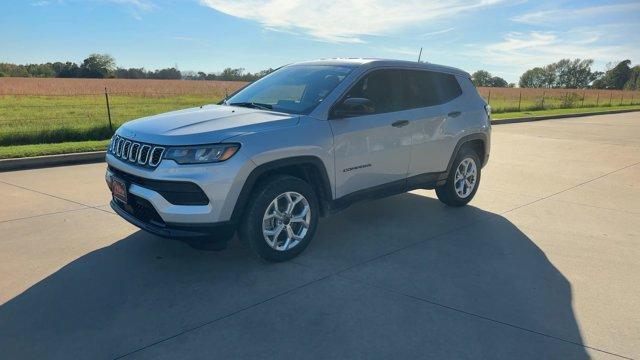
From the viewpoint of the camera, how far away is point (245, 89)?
5.50 metres

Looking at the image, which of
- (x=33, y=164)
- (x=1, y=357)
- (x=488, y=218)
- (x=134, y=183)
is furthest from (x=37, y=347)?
(x=33, y=164)

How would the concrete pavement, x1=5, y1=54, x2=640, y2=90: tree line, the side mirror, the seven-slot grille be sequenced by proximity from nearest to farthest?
the concrete pavement → the seven-slot grille → the side mirror → x1=5, y1=54, x2=640, y2=90: tree line

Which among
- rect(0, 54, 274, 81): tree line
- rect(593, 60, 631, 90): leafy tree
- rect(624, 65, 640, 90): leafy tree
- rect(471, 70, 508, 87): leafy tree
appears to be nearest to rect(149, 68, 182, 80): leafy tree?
rect(0, 54, 274, 81): tree line

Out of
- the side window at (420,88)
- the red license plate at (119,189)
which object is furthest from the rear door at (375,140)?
the red license plate at (119,189)

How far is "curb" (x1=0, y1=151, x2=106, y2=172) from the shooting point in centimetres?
816

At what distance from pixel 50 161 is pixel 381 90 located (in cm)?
665

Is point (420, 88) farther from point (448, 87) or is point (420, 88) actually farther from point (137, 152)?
point (137, 152)

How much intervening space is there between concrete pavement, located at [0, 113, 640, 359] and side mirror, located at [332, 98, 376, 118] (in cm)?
131

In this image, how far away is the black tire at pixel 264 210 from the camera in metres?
3.96

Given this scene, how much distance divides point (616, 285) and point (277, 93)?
3581 millimetres

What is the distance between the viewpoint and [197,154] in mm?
3672

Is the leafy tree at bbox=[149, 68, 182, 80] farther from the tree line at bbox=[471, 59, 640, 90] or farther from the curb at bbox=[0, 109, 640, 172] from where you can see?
the tree line at bbox=[471, 59, 640, 90]

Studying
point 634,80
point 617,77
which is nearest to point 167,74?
point 634,80

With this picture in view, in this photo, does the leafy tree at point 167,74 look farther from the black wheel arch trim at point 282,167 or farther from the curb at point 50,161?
the black wheel arch trim at point 282,167
